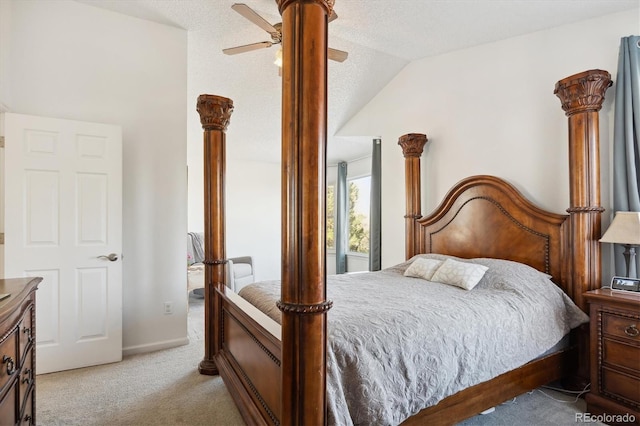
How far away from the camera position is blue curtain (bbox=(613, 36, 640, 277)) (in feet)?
7.69

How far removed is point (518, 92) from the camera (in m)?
3.06

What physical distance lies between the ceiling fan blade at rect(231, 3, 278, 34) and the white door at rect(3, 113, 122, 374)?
150 cm

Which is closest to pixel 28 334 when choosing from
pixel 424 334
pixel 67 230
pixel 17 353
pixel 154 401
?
pixel 17 353

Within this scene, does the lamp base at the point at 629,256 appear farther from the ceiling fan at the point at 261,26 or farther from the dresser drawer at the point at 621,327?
the ceiling fan at the point at 261,26

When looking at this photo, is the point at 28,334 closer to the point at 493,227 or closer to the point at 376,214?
the point at 493,227

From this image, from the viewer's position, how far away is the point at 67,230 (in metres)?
2.79

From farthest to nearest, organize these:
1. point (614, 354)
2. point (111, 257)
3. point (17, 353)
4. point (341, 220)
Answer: point (341, 220), point (111, 257), point (614, 354), point (17, 353)

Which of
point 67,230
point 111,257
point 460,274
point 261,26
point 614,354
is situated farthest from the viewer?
point 111,257

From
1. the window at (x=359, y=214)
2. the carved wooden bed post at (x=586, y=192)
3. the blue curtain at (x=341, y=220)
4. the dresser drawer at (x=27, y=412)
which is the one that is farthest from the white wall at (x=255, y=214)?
the carved wooden bed post at (x=586, y=192)

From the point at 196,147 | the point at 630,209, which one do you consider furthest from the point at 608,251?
the point at 196,147

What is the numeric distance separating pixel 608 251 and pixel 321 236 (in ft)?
8.22

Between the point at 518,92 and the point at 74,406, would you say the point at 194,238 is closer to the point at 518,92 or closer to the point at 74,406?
the point at 74,406

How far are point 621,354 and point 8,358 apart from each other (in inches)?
117

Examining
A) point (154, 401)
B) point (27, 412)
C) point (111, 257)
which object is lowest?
point (154, 401)
